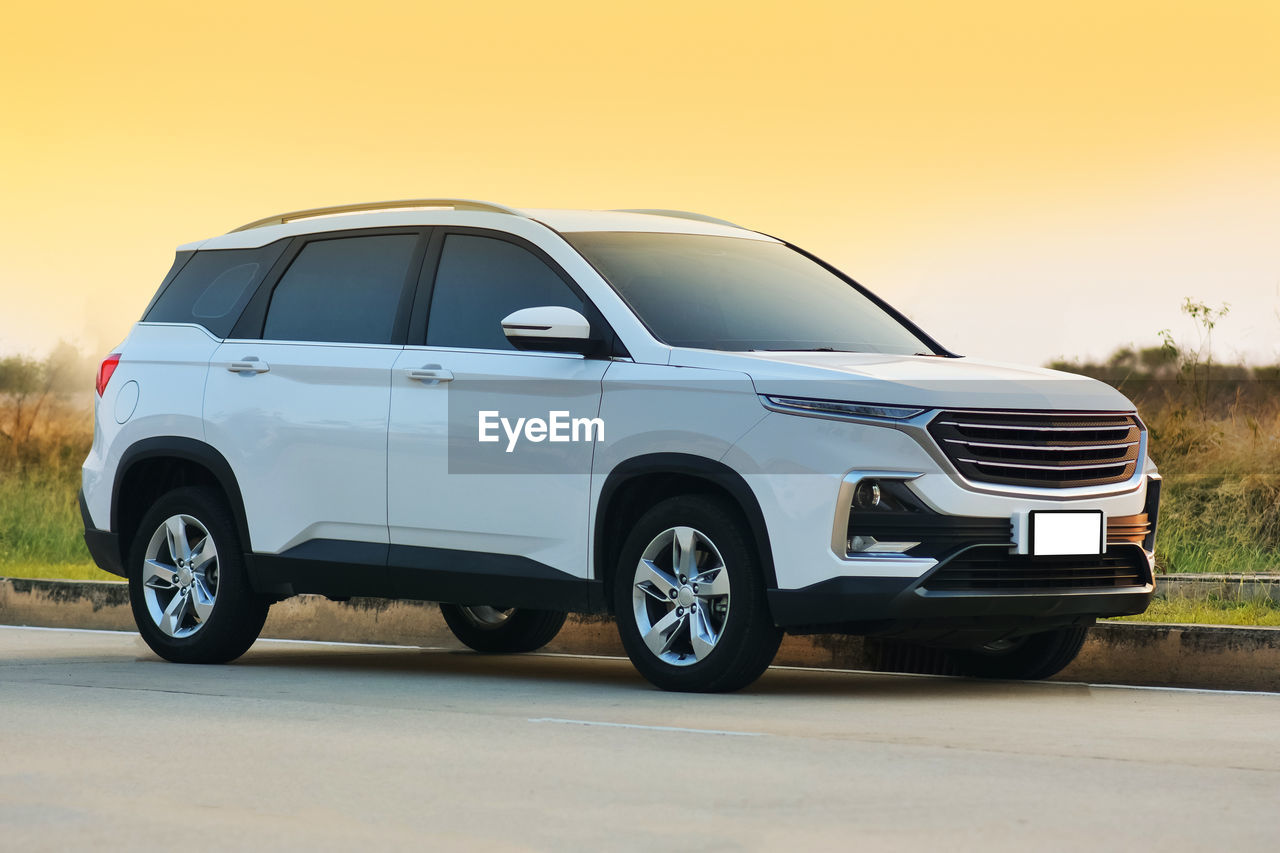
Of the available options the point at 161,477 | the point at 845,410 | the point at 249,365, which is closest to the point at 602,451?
the point at 845,410

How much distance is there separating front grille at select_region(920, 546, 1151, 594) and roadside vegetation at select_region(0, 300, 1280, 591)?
9.51 ft

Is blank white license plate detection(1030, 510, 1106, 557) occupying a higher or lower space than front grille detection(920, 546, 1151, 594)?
higher

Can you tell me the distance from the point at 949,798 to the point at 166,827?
2.20 metres

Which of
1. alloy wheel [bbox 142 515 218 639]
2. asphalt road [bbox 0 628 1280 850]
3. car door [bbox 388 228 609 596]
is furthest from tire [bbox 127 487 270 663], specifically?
car door [bbox 388 228 609 596]

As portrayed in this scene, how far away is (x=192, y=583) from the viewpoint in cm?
1037

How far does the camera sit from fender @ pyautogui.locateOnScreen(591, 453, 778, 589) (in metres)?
8.27

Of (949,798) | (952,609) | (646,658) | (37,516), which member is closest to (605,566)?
(646,658)

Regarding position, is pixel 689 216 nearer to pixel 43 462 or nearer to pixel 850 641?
pixel 850 641

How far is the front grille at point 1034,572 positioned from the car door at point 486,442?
162 centimetres

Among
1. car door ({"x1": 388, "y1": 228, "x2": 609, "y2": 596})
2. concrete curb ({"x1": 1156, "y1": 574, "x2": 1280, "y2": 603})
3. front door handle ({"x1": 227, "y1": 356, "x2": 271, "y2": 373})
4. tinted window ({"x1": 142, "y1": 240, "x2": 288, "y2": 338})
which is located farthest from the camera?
concrete curb ({"x1": 1156, "y1": 574, "x2": 1280, "y2": 603})

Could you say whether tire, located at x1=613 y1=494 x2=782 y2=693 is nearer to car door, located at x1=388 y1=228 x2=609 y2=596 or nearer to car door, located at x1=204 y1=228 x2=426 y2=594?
car door, located at x1=388 y1=228 x2=609 y2=596

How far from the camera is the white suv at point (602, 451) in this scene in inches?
322

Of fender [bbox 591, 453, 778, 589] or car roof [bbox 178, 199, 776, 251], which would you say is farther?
car roof [bbox 178, 199, 776, 251]

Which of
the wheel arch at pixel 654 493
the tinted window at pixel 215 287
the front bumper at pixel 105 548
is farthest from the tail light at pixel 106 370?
the wheel arch at pixel 654 493
